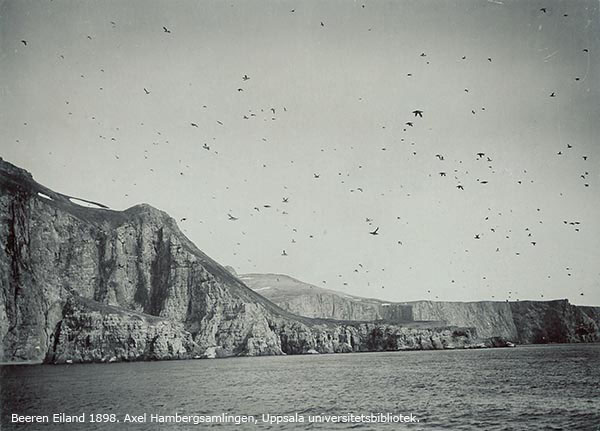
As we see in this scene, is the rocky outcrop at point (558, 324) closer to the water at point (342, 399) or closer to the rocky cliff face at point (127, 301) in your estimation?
the rocky cliff face at point (127, 301)

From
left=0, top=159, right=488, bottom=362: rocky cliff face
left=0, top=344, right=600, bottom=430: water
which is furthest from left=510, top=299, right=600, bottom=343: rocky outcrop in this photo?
left=0, top=344, right=600, bottom=430: water

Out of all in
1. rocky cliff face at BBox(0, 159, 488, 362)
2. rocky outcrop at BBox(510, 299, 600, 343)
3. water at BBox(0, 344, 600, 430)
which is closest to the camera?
water at BBox(0, 344, 600, 430)

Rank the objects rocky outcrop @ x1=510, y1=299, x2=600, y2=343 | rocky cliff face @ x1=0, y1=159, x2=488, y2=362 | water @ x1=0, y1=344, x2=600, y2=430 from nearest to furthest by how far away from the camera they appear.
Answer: water @ x1=0, y1=344, x2=600, y2=430
rocky cliff face @ x1=0, y1=159, x2=488, y2=362
rocky outcrop @ x1=510, y1=299, x2=600, y2=343

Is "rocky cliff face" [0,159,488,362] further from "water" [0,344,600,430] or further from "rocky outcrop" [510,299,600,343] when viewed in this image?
"rocky outcrop" [510,299,600,343]

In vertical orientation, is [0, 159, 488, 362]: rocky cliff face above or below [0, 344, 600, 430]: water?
above

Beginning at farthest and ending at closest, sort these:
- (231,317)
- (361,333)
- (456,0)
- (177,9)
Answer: (361,333) < (231,317) < (177,9) < (456,0)

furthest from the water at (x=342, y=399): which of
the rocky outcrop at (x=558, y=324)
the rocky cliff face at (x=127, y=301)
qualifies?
the rocky outcrop at (x=558, y=324)

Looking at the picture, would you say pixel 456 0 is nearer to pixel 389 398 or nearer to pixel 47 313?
pixel 389 398

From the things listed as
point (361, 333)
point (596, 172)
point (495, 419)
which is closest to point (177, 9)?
point (596, 172)

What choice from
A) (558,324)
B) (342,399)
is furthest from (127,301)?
(558,324)
